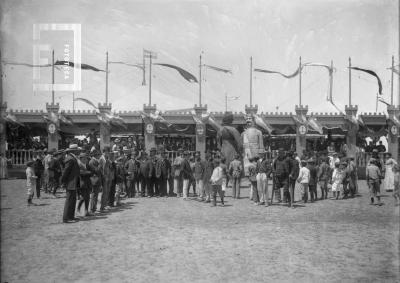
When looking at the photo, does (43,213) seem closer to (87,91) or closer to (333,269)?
(333,269)

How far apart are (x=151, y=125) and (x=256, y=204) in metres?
16.8

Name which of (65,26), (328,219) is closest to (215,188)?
(328,219)

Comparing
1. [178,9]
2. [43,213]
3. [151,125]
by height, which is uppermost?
[178,9]

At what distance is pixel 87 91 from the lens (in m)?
66.1

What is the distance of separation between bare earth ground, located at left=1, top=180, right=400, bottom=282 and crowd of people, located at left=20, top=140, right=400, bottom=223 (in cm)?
83

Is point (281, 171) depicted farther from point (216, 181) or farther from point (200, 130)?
point (200, 130)

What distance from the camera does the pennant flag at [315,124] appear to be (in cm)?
2945

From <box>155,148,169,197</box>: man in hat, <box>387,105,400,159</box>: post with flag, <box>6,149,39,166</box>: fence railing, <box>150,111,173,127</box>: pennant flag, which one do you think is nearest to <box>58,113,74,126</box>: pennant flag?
<box>6,149,39,166</box>: fence railing

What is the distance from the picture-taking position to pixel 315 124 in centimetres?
2958

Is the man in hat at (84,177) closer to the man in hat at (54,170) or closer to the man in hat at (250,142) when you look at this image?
the man in hat at (54,170)

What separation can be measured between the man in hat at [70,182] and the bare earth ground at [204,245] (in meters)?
0.34

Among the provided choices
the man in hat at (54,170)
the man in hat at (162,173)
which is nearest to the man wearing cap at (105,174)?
the man in hat at (162,173)

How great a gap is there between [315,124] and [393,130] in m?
5.13

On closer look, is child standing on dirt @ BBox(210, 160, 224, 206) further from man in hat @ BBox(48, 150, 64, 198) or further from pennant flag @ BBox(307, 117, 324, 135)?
pennant flag @ BBox(307, 117, 324, 135)
